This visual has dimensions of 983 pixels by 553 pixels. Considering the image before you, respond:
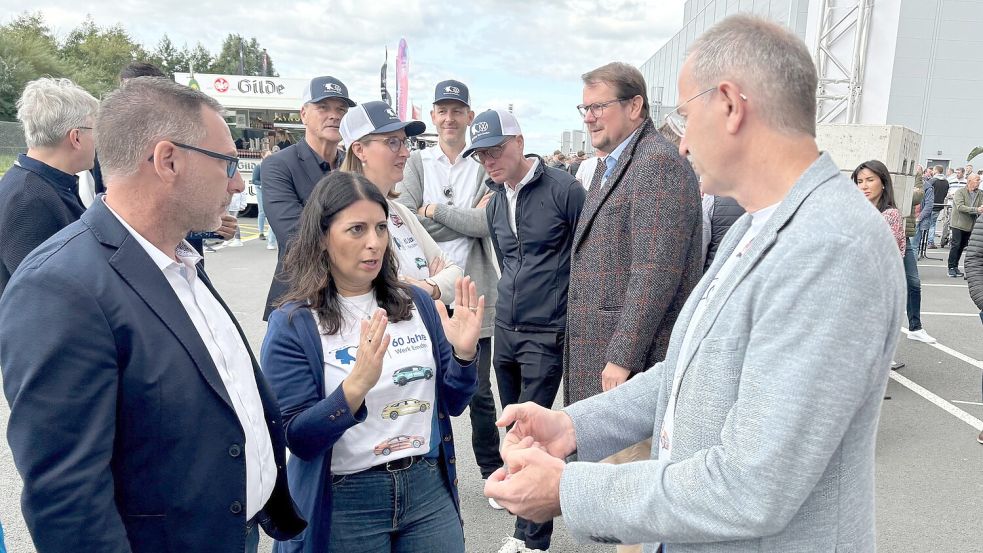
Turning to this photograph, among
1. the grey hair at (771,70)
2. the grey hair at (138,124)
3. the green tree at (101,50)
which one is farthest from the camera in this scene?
the green tree at (101,50)

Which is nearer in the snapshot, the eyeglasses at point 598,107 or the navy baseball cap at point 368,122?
the eyeglasses at point 598,107

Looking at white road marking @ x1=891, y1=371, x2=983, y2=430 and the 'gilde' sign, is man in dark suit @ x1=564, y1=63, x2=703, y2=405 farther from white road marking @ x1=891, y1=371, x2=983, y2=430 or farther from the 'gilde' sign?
the 'gilde' sign

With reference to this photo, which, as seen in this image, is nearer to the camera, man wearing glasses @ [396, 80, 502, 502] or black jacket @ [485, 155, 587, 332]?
black jacket @ [485, 155, 587, 332]

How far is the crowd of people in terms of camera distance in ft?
3.63

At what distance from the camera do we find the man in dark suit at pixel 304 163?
3.51 meters

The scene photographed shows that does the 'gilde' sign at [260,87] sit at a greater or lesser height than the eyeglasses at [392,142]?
greater

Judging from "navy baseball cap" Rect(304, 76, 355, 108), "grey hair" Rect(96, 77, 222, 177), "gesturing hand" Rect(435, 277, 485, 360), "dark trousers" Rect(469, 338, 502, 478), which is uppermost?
"navy baseball cap" Rect(304, 76, 355, 108)

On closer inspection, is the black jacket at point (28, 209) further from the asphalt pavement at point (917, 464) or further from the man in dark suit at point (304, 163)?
the asphalt pavement at point (917, 464)

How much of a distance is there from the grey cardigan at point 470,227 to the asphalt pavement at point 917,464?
1.17m

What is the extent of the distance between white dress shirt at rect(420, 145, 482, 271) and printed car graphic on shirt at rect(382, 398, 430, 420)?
2205mm

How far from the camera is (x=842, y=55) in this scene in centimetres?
1595

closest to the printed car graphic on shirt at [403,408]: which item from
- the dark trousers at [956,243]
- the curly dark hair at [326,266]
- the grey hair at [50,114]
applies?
the curly dark hair at [326,266]

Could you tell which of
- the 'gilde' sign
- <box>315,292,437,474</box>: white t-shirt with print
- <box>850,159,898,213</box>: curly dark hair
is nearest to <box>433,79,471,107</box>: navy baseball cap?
<box>315,292,437,474</box>: white t-shirt with print

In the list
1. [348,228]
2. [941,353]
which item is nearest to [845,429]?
[348,228]
